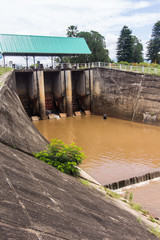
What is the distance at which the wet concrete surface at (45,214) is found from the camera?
288 centimetres

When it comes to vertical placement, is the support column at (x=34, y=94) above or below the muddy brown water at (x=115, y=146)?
above

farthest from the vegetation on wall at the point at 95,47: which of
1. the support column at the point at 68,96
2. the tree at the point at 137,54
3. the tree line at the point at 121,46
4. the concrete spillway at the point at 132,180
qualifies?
the concrete spillway at the point at 132,180

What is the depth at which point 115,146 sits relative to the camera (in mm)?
17438

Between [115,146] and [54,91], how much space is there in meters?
17.5

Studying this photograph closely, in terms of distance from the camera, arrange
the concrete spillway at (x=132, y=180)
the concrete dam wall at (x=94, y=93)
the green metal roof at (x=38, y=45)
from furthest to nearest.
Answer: the green metal roof at (x=38, y=45), the concrete dam wall at (x=94, y=93), the concrete spillway at (x=132, y=180)

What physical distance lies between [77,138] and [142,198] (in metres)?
10.4

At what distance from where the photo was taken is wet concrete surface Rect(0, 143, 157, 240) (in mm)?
2883

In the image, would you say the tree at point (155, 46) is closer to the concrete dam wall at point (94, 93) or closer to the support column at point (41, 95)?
the concrete dam wall at point (94, 93)

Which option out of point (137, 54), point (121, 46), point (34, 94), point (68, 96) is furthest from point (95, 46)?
point (34, 94)

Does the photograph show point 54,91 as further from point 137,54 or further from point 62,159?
point 137,54

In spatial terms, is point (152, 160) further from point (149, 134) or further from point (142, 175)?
point (149, 134)

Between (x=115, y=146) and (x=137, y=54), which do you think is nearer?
(x=115, y=146)

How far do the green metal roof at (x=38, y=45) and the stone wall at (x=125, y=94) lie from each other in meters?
6.26

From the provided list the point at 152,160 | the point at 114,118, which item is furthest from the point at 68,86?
the point at 152,160
